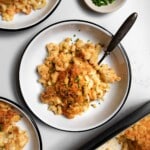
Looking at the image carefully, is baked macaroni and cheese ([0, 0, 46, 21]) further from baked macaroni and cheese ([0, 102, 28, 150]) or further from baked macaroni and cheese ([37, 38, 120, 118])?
baked macaroni and cheese ([0, 102, 28, 150])

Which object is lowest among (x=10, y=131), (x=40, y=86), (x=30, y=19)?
(x=10, y=131)

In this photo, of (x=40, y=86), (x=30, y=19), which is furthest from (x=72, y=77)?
(x=30, y=19)

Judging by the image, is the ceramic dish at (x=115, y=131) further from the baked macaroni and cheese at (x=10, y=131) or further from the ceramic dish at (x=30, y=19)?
the ceramic dish at (x=30, y=19)

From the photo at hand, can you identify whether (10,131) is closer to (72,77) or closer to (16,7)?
(72,77)

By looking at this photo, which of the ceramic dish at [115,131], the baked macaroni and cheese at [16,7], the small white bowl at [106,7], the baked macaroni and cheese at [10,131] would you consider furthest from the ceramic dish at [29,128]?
the small white bowl at [106,7]

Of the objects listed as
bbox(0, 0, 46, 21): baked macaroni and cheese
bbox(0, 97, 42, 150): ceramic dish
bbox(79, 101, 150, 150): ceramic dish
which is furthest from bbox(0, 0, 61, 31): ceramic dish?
bbox(79, 101, 150, 150): ceramic dish

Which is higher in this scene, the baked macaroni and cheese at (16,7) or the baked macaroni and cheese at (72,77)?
the baked macaroni and cheese at (16,7)
